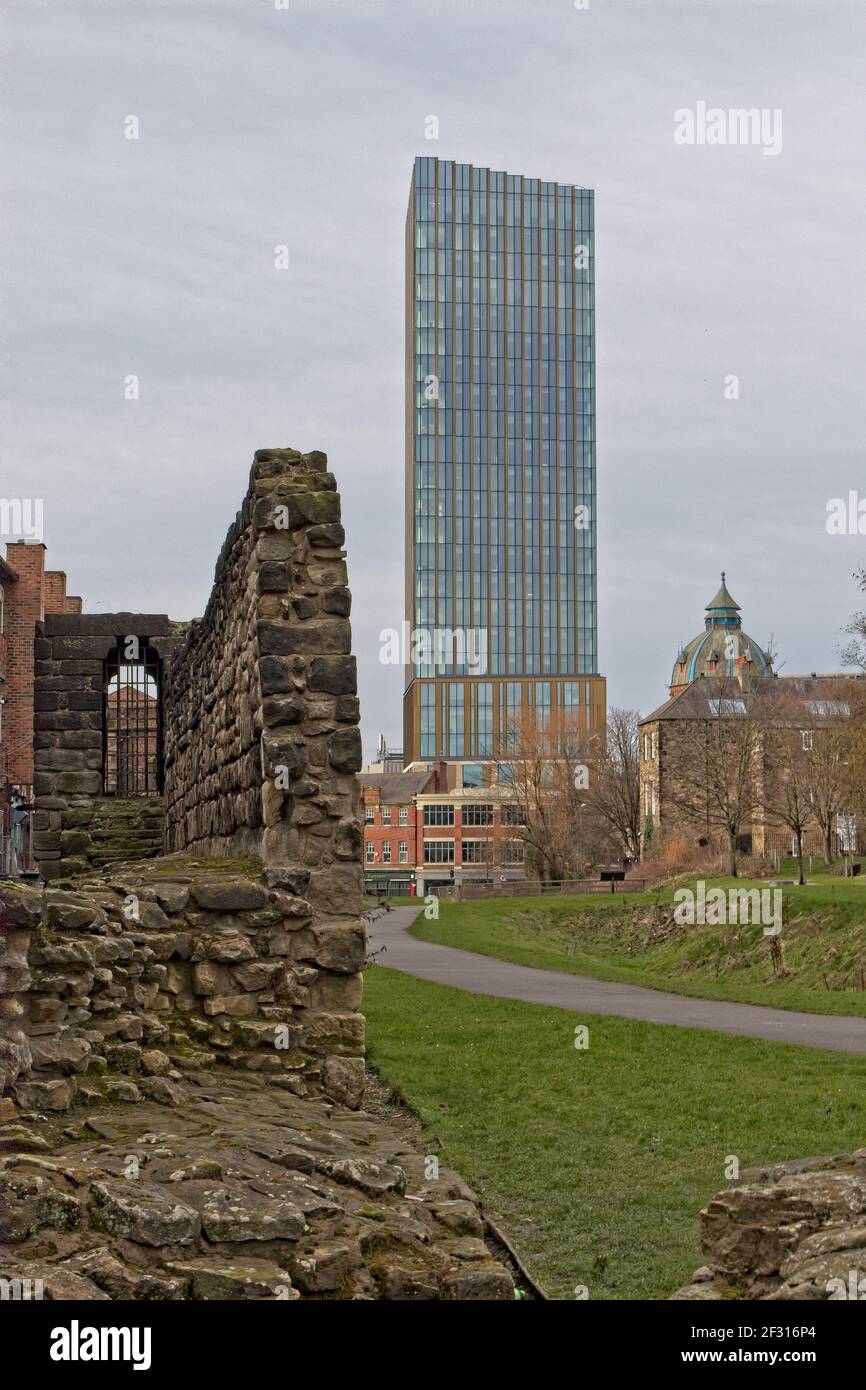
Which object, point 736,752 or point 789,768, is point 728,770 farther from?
point 789,768

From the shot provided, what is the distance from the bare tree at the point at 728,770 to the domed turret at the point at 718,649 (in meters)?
43.2

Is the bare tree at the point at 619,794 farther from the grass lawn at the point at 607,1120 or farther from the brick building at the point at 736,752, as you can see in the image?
the grass lawn at the point at 607,1120

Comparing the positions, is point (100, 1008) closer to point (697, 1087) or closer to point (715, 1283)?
point (715, 1283)

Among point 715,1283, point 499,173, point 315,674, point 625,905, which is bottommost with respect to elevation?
point 625,905

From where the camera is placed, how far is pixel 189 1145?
5605 mm

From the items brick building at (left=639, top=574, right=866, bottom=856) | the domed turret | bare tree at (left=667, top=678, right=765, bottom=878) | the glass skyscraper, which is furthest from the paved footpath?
the glass skyscraper

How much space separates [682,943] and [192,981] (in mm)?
32043

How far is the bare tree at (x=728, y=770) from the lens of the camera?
60.5m

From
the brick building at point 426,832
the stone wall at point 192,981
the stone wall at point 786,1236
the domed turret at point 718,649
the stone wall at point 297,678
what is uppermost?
the domed turret at point 718,649

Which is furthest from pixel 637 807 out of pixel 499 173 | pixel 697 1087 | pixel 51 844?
pixel 499 173

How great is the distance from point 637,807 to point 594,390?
7523 cm

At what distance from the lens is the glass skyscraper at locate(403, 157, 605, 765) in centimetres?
13662

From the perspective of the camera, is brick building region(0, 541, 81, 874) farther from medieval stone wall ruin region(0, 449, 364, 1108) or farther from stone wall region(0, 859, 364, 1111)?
stone wall region(0, 859, 364, 1111)

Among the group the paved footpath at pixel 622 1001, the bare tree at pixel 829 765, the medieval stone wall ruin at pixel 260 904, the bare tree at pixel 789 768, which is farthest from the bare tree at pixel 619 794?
the medieval stone wall ruin at pixel 260 904
